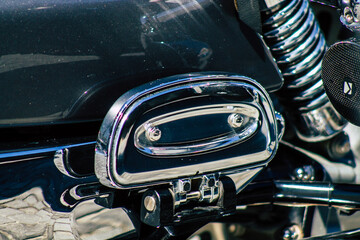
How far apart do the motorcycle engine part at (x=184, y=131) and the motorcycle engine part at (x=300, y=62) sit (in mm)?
216

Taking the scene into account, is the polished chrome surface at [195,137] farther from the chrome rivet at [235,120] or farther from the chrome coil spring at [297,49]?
the chrome coil spring at [297,49]

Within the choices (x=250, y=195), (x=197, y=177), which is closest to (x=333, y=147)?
(x=250, y=195)

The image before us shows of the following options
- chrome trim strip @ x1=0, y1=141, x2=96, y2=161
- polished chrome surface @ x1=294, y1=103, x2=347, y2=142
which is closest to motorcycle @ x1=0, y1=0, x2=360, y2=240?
chrome trim strip @ x1=0, y1=141, x2=96, y2=161

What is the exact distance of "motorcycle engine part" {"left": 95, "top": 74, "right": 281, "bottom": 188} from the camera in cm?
78

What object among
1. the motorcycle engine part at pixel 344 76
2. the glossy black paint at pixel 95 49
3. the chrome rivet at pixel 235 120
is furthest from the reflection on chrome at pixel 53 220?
the motorcycle engine part at pixel 344 76

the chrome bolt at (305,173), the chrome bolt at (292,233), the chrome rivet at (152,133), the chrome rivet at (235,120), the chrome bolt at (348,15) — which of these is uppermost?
the chrome bolt at (348,15)

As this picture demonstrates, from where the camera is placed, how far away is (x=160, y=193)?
0.83 m

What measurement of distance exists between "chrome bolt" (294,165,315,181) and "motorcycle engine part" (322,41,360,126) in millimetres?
333

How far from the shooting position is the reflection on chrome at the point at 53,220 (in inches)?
31.0

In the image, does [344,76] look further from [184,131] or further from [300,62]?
[184,131]

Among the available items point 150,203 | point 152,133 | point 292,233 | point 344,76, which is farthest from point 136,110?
point 292,233

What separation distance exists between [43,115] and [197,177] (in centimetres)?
27

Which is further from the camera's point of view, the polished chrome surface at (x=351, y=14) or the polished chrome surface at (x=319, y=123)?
the polished chrome surface at (x=319, y=123)

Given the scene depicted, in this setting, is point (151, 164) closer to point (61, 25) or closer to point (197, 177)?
point (197, 177)
